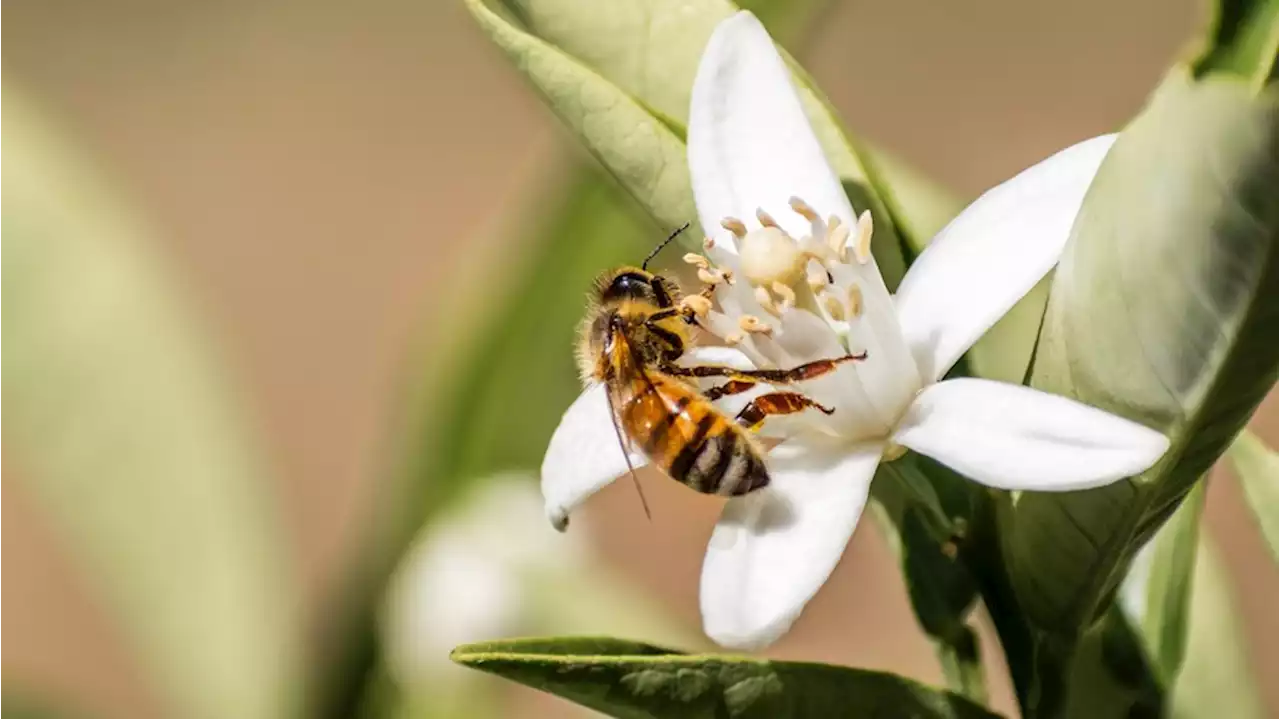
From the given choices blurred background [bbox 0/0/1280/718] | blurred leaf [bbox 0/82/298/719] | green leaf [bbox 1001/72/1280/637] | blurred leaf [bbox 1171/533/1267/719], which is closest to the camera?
green leaf [bbox 1001/72/1280/637]

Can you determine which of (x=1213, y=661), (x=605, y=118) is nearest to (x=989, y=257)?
(x=605, y=118)

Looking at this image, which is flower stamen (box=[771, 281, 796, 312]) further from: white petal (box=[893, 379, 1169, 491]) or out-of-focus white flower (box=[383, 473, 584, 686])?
out-of-focus white flower (box=[383, 473, 584, 686])

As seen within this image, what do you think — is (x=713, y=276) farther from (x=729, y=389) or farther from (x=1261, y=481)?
(x=1261, y=481)

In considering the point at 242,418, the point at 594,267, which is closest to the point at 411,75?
the point at 242,418

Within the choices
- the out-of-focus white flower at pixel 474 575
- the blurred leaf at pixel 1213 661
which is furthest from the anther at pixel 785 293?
the out-of-focus white flower at pixel 474 575

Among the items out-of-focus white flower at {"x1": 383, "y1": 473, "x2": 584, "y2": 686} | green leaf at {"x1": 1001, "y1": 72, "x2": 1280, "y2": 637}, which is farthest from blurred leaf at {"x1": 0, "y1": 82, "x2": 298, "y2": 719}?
green leaf at {"x1": 1001, "y1": 72, "x2": 1280, "y2": 637}

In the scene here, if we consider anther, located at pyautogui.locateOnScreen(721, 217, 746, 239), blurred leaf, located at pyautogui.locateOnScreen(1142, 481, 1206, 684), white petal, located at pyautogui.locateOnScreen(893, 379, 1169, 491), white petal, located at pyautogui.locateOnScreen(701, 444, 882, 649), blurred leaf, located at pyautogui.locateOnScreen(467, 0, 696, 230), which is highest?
blurred leaf, located at pyautogui.locateOnScreen(467, 0, 696, 230)

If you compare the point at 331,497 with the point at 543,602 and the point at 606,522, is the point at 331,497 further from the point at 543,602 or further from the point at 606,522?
the point at 543,602
